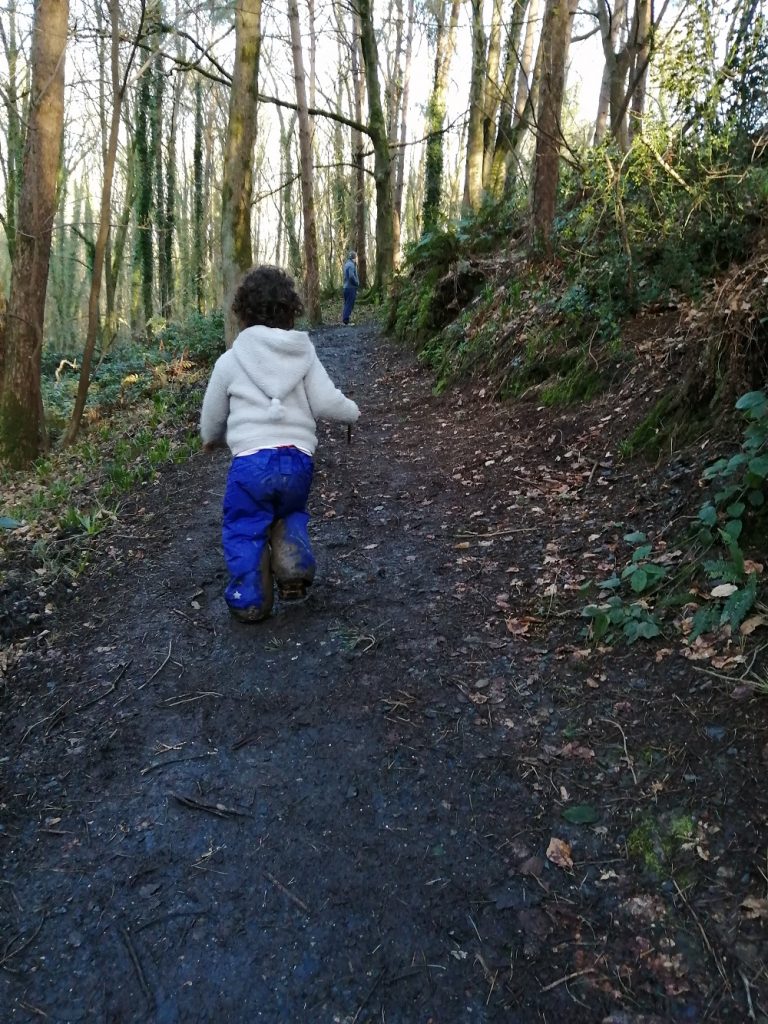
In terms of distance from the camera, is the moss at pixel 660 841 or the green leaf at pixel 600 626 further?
the green leaf at pixel 600 626

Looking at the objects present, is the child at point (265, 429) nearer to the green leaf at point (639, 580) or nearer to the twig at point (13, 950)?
the green leaf at point (639, 580)

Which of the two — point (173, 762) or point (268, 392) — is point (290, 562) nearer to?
point (268, 392)

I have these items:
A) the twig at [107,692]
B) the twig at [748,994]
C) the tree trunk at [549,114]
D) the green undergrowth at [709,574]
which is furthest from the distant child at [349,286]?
the twig at [748,994]

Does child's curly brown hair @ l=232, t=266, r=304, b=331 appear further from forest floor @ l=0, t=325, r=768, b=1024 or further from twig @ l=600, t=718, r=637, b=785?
twig @ l=600, t=718, r=637, b=785

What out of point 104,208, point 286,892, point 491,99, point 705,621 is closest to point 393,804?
point 286,892

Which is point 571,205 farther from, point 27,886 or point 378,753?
point 27,886

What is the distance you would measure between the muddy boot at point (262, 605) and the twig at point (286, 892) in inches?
68.1

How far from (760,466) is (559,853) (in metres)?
1.89

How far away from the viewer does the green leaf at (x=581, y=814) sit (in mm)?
2426

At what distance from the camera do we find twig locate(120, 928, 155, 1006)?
6.41 feet

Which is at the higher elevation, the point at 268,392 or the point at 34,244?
the point at 34,244

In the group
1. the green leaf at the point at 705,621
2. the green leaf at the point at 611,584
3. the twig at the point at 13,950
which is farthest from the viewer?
the green leaf at the point at 611,584

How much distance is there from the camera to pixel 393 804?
8.57ft

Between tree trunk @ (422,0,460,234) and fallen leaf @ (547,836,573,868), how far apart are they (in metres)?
16.9
